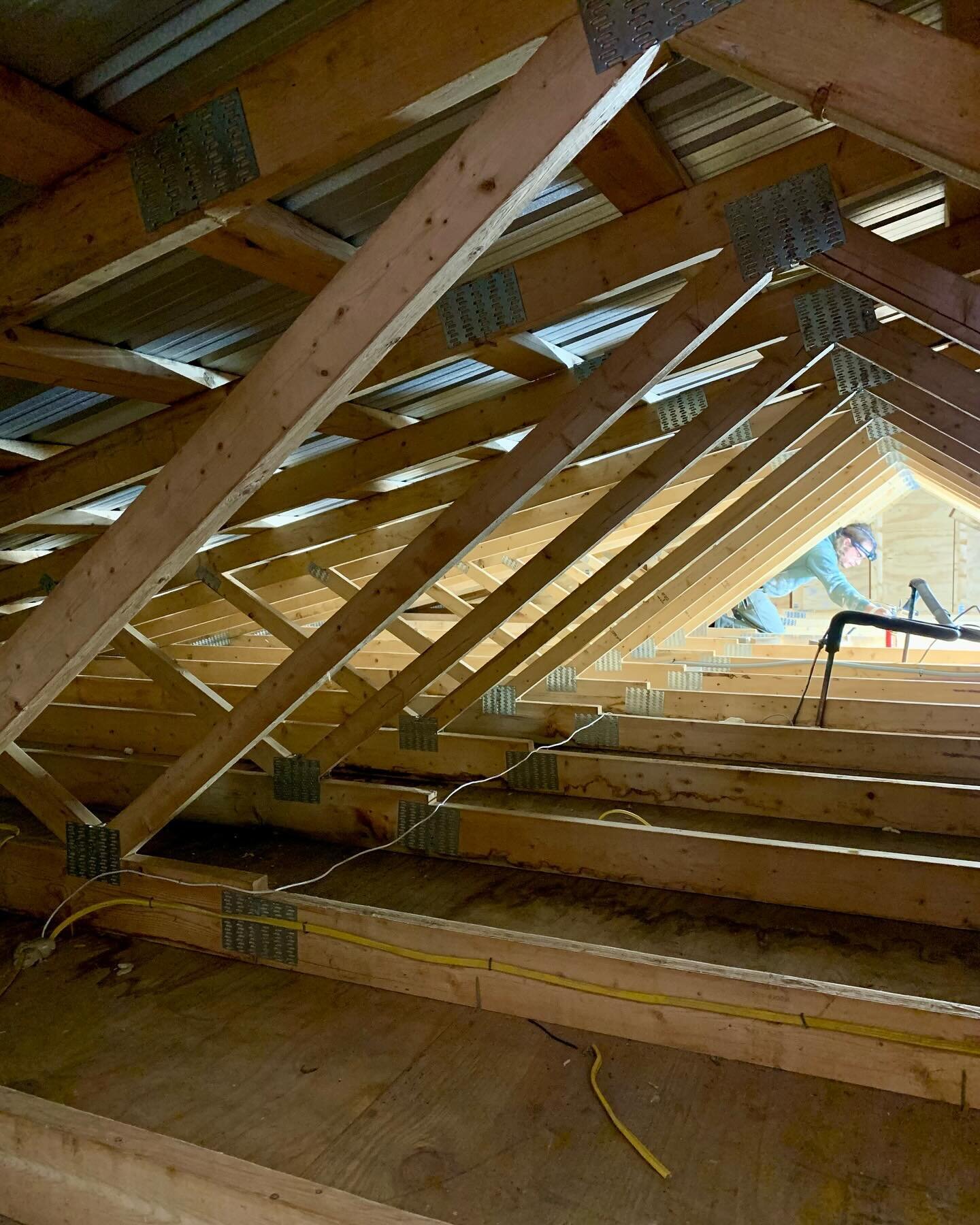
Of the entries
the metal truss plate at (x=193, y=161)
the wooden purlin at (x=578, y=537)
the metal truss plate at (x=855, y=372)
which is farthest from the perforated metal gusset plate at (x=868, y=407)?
the metal truss plate at (x=193, y=161)

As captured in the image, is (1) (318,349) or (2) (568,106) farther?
(1) (318,349)

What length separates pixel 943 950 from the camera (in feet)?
9.79

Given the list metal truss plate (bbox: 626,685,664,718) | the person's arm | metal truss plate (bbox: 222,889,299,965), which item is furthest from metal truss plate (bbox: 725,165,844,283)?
the person's arm

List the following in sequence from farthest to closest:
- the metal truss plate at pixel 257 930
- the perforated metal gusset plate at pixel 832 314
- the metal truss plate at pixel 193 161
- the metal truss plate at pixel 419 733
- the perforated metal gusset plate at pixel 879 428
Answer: the perforated metal gusset plate at pixel 879 428
the metal truss plate at pixel 419 733
the perforated metal gusset plate at pixel 832 314
the metal truss plate at pixel 257 930
the metal truss plate at pixel 193 161

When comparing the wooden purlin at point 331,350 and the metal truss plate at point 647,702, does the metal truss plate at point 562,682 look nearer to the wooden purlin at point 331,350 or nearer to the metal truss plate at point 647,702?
the metal truss plate at point 647,702

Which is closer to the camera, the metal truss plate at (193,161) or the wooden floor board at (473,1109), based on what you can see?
the metal truss plate at (193,161)

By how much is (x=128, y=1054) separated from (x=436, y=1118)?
1.01 metres

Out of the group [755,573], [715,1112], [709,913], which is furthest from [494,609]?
[755,573]

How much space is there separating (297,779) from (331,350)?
3236 millimetres

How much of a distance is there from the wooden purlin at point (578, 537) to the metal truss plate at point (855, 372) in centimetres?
30

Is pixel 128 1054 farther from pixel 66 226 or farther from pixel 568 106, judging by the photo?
pixel 568 106

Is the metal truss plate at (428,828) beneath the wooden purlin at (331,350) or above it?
beneath

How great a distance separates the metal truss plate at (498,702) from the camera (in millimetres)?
5508

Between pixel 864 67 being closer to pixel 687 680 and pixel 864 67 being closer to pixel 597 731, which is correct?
pixel 597 731
